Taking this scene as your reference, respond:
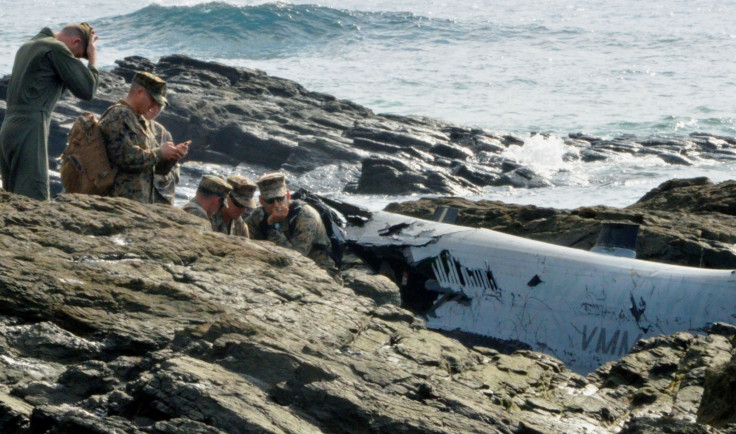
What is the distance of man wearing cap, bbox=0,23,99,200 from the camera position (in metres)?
6.43

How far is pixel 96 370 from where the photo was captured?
12.2 ft

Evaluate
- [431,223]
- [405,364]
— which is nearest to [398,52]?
[431,223]

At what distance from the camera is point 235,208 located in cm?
719

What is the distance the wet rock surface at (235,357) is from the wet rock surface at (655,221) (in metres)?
3.26

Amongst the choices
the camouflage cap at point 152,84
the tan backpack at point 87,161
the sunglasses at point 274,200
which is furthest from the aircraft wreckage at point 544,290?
the tan backpack at point 87,161

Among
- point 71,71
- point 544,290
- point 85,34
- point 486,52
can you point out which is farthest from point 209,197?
point 486,52

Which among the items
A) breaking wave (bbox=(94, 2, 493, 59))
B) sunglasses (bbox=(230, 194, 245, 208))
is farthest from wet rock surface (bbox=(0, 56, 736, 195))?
breaking wave (bbox=(94, 2, 493, 59))

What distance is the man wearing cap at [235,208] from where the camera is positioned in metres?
7.08

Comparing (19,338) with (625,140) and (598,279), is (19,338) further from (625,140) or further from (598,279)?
(625,140)

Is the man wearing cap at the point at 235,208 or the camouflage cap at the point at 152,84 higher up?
the camouflage cap at the point at 152,84

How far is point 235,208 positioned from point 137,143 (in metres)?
1.14

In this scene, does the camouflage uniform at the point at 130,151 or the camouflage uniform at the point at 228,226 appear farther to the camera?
the camouflage uniform at the point at 228,226

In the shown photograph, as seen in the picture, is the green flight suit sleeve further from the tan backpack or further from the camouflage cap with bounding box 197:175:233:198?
the camouflage cap with bounding box 197:175:233:198

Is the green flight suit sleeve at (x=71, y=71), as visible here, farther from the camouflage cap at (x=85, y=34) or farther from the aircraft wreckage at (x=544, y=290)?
the aircraft wreckage at (x=544, y=290)
